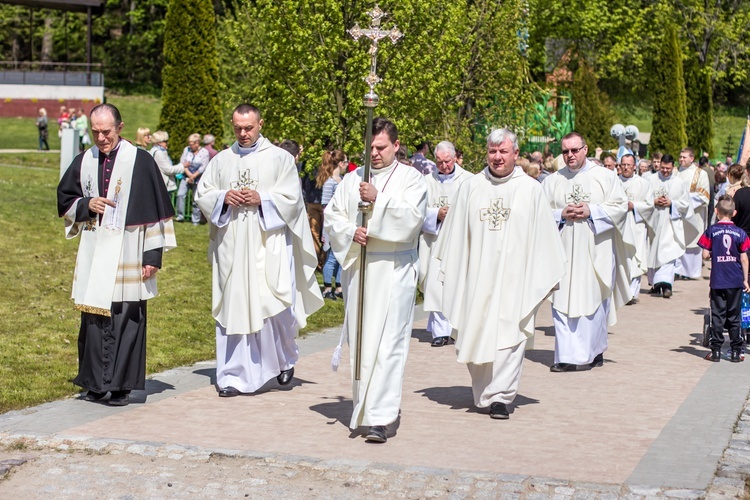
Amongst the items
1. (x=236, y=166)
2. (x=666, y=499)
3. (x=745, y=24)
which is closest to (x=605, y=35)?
(x=745, y=24)

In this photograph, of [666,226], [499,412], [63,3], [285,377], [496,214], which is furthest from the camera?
[63,3]

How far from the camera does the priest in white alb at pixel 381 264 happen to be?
Answer: 808 cm

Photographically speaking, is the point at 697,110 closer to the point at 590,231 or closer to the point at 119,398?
the point at 590,231

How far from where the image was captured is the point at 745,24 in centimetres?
4669

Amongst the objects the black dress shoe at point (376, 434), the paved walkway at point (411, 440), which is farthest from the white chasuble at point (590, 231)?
the black dress shoe at point (376, 434)

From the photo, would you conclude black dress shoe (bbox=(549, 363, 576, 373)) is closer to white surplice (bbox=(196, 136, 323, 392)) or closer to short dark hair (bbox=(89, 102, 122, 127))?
white surplice (bbox=(196, 136, 323, 392))

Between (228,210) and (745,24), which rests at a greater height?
(745,24)

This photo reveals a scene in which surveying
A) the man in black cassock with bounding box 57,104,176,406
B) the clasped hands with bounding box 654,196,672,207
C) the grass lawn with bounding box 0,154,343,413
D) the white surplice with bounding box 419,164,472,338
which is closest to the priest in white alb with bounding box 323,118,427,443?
the man in black cassock with bounding box 57,104,176,406

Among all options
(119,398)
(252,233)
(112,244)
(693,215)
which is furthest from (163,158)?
(119,398)

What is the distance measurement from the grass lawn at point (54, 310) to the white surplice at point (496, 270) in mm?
2914

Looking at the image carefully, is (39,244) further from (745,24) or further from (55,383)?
(745,24)

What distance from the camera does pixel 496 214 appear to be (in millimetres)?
9172

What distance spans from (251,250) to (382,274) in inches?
72.8

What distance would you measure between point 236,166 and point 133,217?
1.07 m
